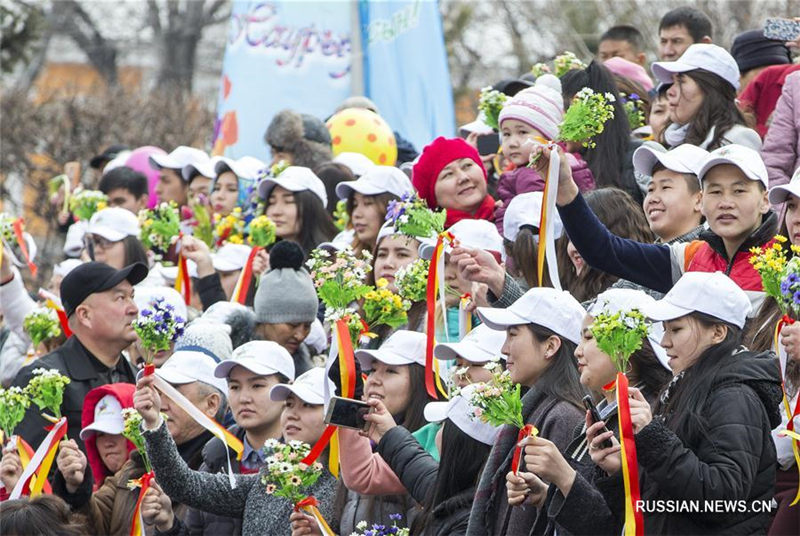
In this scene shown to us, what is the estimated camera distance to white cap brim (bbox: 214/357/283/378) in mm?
7949

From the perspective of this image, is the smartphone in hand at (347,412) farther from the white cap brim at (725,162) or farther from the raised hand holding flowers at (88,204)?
the raised hand holding flowers at (88,204)

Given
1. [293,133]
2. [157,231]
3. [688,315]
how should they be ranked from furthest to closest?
[293,133] < [157,231] < [688,315]

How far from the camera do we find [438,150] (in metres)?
8.81

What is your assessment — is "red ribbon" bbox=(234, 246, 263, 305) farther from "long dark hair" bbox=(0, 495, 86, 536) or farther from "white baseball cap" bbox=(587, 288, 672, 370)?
"white baseball cap" bbox=(587, 288, 672, 370)

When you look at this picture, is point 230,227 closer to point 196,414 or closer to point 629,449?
point 196,414

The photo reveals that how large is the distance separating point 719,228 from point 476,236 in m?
1.50

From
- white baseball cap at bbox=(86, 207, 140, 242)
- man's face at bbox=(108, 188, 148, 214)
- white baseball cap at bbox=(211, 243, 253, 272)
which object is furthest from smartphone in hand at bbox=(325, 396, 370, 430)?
man's face at bbox=(108, 188, 148, 214)

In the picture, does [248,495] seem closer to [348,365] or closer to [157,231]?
[348,365]

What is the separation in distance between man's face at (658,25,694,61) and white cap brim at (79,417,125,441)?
180 inches

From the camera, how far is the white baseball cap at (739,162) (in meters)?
6.75

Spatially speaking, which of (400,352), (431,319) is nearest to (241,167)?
(400,352)

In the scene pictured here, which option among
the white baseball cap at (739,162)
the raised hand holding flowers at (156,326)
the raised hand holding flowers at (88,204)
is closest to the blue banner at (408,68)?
the raised hand holding flowers at (88,204)

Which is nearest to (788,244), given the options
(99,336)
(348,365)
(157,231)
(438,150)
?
(348,365)

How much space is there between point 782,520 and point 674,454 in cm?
52
